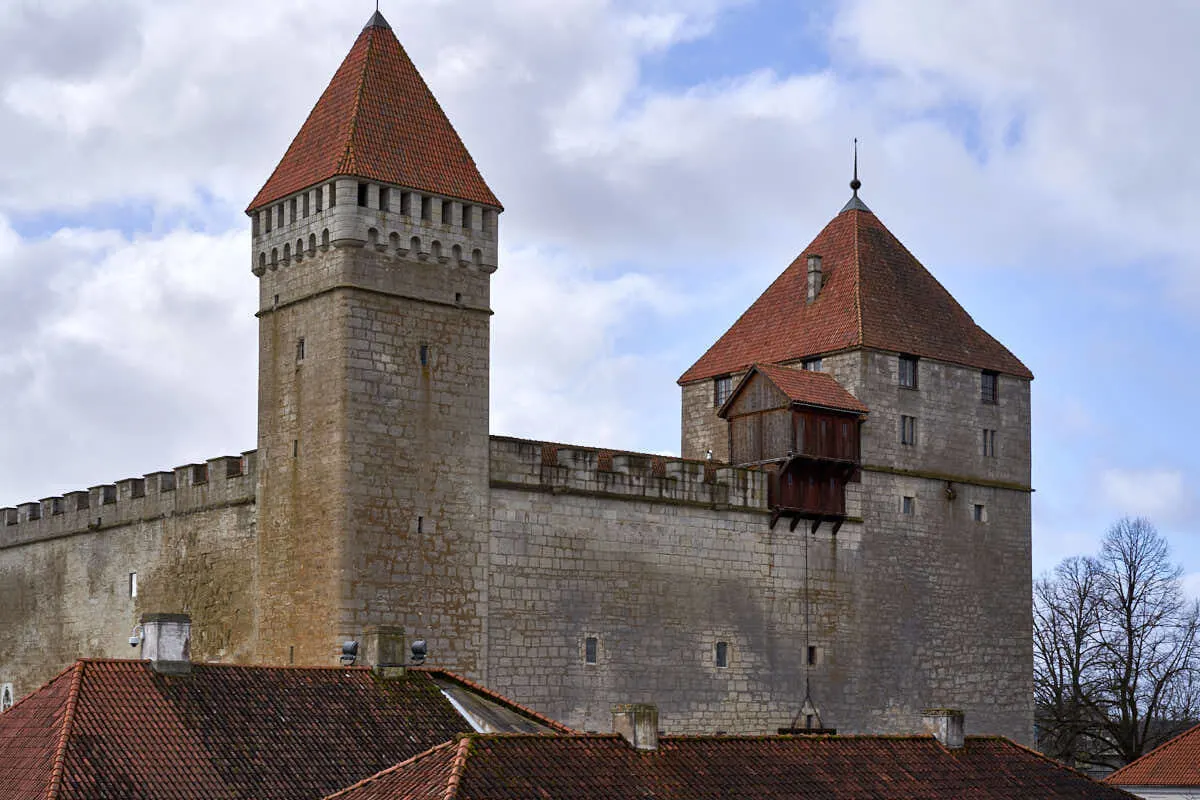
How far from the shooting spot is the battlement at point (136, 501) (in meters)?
42.8

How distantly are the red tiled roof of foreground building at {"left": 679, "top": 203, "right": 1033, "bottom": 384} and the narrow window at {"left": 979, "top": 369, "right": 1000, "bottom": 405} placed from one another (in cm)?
24

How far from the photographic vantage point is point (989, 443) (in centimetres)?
5081

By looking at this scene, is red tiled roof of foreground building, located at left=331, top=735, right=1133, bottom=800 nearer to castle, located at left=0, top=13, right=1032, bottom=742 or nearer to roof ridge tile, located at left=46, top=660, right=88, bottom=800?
roof ridge tile, located at left=46, top=660, right=88, bottom=800

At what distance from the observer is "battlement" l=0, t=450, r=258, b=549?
42.8 meters

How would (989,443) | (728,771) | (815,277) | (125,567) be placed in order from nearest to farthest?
(728,771)
(125,567)
(989,443)
(815,277)

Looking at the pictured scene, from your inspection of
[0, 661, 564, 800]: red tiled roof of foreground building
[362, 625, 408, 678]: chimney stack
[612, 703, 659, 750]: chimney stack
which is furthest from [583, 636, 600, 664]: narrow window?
[612, 703, 659, 750]: chimney stack

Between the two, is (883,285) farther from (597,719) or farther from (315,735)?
(315,735)

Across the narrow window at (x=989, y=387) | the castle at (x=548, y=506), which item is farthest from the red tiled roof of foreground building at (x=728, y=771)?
the narrow window at (x=989, y=387)

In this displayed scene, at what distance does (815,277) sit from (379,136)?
14.2 metres

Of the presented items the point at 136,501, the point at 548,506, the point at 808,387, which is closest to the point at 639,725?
the point at 548,506

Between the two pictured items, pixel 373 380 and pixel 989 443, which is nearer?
pixel 373 380

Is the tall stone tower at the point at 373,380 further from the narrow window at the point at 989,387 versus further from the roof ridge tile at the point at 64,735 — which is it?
the narrow window at the point at 989,387

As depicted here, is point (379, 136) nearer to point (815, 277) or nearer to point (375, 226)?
point (375, 226)

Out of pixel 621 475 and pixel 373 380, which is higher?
pixel 373 380
